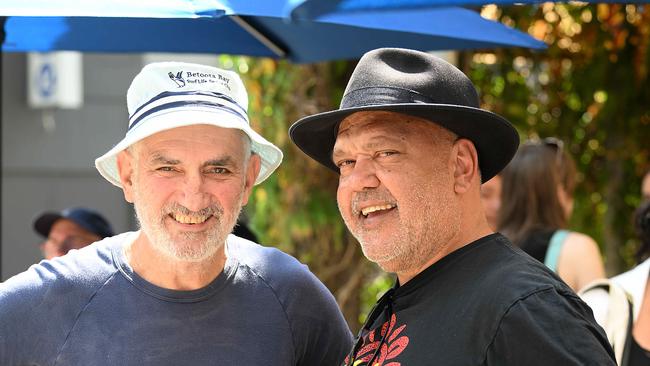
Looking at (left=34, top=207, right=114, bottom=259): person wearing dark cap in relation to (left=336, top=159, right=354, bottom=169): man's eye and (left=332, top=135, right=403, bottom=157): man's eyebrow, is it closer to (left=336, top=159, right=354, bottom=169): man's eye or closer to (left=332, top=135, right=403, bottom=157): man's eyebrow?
(left=336, top=159, right=354, bottom=169): man's eye

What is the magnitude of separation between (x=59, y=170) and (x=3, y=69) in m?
0.99

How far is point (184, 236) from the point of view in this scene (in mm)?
2994

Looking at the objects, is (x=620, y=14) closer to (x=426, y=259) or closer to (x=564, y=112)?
(x=564, y=112)

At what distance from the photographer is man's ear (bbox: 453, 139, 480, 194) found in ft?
8.89

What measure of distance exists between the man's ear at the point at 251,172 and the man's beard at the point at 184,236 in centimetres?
19

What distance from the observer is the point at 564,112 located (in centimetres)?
729

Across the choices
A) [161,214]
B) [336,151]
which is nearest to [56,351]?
[161,214]

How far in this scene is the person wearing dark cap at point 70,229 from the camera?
577 centimetres

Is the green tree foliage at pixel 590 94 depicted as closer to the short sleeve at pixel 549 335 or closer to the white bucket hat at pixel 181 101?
the white bucket hat at pixel 181 101

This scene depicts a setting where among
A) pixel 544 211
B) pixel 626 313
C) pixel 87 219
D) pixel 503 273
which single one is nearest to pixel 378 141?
pixel 503 273

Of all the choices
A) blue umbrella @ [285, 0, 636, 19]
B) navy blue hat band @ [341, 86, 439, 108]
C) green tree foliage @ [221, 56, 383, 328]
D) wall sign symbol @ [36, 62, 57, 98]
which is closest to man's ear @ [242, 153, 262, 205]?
navy blue hat band @ [341, 86, 439, 108]

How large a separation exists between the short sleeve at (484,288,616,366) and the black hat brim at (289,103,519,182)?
0.52m

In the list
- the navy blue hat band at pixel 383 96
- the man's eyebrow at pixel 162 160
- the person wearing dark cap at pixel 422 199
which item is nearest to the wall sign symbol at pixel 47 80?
the man's eyebrow at pixel 162 160

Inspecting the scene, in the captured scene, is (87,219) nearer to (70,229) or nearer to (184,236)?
(70,229)
